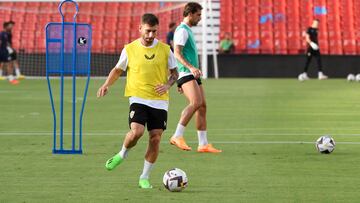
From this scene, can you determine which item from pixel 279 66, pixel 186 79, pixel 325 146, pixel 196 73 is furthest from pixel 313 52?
pixel 196 73

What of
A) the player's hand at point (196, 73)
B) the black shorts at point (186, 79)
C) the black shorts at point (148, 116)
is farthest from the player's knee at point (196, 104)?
the black shorts at point (148, 116)

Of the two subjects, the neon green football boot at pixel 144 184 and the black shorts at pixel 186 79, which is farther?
the black shorts at pixel 186 79

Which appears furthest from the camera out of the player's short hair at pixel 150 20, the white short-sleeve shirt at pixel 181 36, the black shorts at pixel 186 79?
the black shorts at pixel 186 79

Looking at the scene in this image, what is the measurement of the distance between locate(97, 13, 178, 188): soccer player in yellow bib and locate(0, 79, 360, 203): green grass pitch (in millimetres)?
528

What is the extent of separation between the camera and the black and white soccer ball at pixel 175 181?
10.4 m

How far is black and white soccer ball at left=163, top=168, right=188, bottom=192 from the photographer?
34.2 ft

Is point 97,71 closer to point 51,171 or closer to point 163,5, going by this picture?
point 163,5

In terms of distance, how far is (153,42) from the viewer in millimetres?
11289

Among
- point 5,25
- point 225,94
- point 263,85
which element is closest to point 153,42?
point 225,94

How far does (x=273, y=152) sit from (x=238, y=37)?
32.5 metres

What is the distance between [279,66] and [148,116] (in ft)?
106

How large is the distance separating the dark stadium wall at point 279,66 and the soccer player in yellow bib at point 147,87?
3168 cm

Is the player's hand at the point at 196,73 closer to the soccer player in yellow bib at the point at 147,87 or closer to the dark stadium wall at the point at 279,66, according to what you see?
the soccer player in yellow bib at the point at 147,87

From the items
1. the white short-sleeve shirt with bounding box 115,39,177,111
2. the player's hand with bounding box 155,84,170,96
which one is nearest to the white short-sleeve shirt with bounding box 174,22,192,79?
the white short-sleeve shirt with bounding box 115,39,177,111
